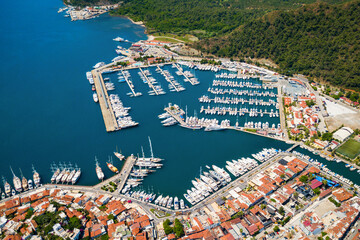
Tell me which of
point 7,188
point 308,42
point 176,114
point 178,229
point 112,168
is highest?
point 308,42

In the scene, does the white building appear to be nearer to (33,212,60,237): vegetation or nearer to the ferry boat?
the ferry boat

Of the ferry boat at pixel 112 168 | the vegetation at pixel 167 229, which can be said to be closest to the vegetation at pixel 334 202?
the vegetation at pixel 167 229

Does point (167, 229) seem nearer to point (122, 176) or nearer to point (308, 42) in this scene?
point (122, 176)

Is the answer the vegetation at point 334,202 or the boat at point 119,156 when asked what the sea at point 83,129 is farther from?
the vegetation at point 334,202

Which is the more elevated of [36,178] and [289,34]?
[289,34]

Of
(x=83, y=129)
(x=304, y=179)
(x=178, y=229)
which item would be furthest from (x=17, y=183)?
(x=304, y=179)

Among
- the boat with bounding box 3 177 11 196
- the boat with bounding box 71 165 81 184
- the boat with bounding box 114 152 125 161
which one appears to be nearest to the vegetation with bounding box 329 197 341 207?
the boat with bounding box 114 152 125 161
